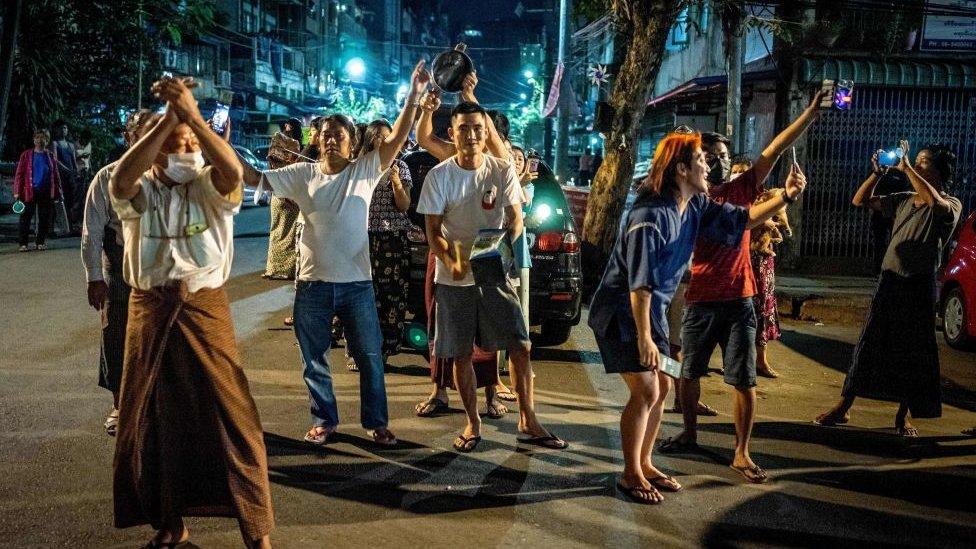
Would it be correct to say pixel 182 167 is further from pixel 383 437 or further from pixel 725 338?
pixel 725 338

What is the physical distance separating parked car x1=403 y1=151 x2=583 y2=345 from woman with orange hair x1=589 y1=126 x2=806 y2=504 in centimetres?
336

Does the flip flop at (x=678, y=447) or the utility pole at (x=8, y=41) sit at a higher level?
the utility pole at (x=8, y=41)

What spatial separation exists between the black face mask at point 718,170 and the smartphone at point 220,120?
116 inches

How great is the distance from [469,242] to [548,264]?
273 cm

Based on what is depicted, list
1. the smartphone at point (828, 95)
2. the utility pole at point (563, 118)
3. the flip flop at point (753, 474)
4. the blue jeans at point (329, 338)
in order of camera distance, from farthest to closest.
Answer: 1. the utility pole at point (563, 118)
2. the blue jeans at point (329, 338)
3. the flip flop at point (753, 474)
4. the smartphone at point (828, 95)

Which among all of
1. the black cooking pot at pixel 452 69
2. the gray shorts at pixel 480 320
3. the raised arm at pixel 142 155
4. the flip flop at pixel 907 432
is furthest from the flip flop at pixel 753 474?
the raised arm at pixel 142 155

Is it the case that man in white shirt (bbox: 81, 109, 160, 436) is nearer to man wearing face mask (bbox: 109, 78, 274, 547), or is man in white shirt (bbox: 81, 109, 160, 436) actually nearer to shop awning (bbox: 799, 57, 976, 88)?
man wearing face mask (bbox: 109, 78, 274, 547)

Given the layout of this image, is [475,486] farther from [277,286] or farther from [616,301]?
[277,286]

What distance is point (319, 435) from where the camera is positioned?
5484 mm

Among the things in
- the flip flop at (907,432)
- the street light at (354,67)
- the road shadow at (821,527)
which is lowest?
the road shadow at (821,527)

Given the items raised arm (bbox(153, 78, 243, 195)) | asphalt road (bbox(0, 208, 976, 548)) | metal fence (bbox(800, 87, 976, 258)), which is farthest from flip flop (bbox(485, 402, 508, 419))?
metal fence (bbox(800, 87, 976, 258))

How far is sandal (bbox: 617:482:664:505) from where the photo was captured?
15.2ft

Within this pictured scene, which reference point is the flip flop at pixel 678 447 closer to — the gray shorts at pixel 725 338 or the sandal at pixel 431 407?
the gray shorts at pixel 725 338

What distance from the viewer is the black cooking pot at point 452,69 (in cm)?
590
